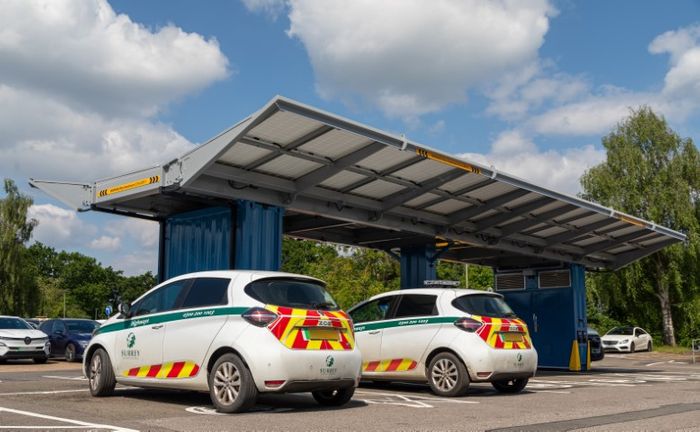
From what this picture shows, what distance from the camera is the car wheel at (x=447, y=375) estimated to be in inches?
428

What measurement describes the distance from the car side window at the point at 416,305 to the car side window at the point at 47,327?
51.2 ft

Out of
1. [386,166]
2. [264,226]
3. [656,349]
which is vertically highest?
[386,166]

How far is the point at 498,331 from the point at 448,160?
12.7ft

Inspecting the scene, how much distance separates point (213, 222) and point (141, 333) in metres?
4.76

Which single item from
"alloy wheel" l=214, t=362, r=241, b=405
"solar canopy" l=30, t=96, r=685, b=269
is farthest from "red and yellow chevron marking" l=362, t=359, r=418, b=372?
"alloy wheel" l=214, t=362, r=241, b=405

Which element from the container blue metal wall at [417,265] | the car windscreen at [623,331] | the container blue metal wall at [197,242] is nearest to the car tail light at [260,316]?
the container blue metal wall at [197,242]

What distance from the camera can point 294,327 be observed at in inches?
324

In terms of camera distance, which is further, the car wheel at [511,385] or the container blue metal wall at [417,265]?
the container blue metal wall at [417,265]

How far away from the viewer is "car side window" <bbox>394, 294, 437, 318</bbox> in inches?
456

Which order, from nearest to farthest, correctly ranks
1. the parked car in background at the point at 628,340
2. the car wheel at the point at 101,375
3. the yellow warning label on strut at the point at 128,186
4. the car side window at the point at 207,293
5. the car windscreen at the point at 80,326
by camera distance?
the car side window at the point at 207,293
the car wheel at the point at 101,375
the yellow warning label on strut at the point at 128,186
the car windscreen at the point at 80,326
the parked car in background at the point at 628,340

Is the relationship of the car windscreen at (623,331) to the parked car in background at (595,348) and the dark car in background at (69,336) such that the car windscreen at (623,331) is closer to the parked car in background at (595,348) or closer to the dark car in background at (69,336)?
the parked car in background at (595,348)

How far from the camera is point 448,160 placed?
13.8 m

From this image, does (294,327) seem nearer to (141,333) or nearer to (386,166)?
(141,333)

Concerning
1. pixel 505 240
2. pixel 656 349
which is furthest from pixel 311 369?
pixel 656 349
